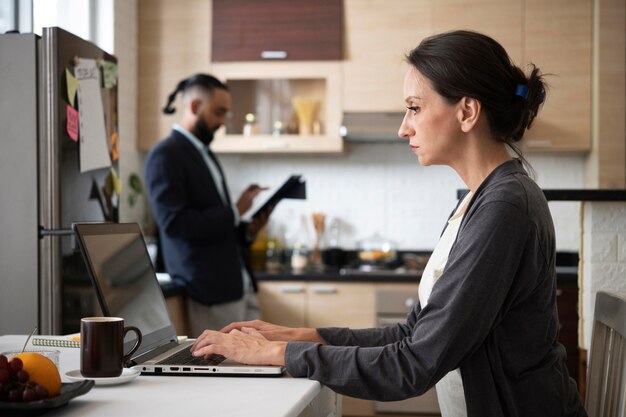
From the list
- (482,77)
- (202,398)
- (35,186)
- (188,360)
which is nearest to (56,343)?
(188,360)

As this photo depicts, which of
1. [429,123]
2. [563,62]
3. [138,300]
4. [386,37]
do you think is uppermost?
[386,37]

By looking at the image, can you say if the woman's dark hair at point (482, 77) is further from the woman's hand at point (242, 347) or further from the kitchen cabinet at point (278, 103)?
the kitchen cabinet at point (278, 103)

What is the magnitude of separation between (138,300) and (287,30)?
3.15 metres

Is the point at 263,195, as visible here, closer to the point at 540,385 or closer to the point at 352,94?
the point at 352,94

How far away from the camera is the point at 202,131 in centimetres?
379

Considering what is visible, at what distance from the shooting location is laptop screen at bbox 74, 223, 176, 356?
1633 millimetres

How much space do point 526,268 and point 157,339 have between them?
0.81 m

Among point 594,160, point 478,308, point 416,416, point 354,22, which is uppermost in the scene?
point 354,22

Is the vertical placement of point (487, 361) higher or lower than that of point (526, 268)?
lower

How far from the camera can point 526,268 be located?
1.45 m

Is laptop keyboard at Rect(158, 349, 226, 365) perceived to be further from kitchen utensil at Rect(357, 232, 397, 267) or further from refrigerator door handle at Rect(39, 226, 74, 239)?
kitchen utensil at Rect(357, 232, 397, 267)

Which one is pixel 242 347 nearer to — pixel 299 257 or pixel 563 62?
pixel 299 257

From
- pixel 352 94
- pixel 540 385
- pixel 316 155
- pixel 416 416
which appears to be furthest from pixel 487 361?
pixel 316 155

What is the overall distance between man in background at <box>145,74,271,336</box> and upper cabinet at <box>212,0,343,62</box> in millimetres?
949
